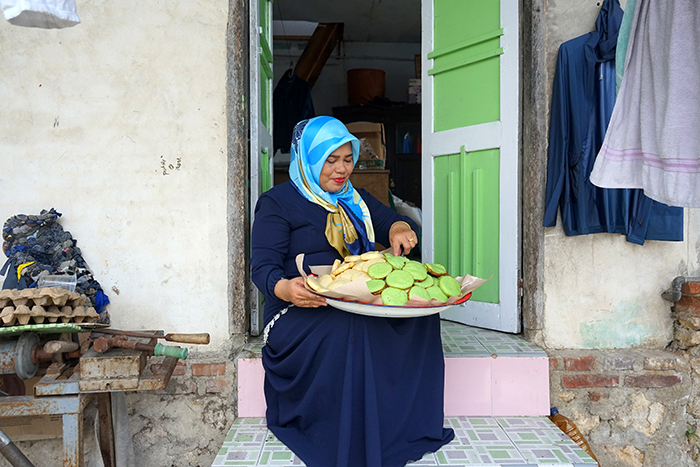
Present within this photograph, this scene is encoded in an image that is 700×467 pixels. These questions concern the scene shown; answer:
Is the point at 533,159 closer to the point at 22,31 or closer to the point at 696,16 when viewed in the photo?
the point at 696,16

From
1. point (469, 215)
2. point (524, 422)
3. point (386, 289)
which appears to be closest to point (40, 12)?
point (386, 289)

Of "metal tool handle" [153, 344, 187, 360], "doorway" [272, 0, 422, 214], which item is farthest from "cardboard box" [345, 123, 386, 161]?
"metal tool handle" [153, 344, 187, 360]

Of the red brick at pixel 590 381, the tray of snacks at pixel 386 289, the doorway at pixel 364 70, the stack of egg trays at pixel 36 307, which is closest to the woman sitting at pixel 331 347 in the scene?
the tray of snacks at pixel 386 289

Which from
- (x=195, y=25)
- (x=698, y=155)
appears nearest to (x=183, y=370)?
(x=195, y=25)

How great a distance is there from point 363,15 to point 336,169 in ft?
12.8

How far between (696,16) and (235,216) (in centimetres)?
210

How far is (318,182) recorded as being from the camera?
224 centimetres

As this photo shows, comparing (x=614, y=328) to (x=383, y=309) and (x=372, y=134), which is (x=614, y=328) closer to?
(x=383, y=309)

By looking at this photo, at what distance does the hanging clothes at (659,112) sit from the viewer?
1.52 metres

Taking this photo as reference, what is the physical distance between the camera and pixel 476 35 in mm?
2816

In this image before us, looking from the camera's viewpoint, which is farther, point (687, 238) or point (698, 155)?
point (687, 238)

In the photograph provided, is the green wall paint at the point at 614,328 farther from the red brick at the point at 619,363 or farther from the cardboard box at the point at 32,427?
the cardboard box at the point at 32,427

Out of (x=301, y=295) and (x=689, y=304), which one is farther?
(x=689, y=304)

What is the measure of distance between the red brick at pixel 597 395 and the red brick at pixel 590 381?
0.04 metres
